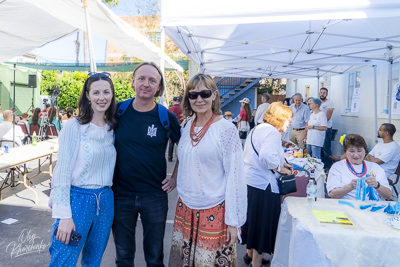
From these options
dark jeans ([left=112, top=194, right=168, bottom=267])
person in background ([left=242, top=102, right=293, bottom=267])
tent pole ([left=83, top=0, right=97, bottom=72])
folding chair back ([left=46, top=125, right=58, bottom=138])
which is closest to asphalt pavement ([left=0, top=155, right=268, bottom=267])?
person in background ([left=242, top=102, right=293, bottom=267])

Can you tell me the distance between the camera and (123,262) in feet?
7.59

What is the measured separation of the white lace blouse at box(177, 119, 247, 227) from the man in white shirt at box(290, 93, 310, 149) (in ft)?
22.7

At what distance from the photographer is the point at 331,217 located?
2.43m

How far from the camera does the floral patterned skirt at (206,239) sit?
211cm

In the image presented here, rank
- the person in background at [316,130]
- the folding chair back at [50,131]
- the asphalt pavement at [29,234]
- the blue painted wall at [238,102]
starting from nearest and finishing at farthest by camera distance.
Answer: the asphalt pavement at [29,234] < the person in background at [316,130] < the folding chair back at [50,131] < the blue painted wall at [238,102]

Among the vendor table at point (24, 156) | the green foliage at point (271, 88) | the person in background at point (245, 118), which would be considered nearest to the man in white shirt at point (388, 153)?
the vendor table at point (24, 156)

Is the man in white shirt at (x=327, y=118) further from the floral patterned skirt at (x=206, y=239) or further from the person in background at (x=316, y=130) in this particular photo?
the floral patterned skirt at (x=206, y=239)

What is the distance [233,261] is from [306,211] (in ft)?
2.53

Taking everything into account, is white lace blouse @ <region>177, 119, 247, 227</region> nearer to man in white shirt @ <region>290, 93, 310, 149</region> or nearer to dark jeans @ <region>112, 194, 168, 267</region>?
dark jeans @ <region>112, 194, 168, 267</region>

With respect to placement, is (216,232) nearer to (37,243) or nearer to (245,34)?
(37,243)

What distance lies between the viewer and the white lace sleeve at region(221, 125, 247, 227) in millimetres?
2080

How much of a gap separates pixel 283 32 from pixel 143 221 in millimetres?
4307

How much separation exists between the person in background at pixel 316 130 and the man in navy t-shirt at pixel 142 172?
625 cm

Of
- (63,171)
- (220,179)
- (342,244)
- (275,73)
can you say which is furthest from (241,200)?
(275,73)
